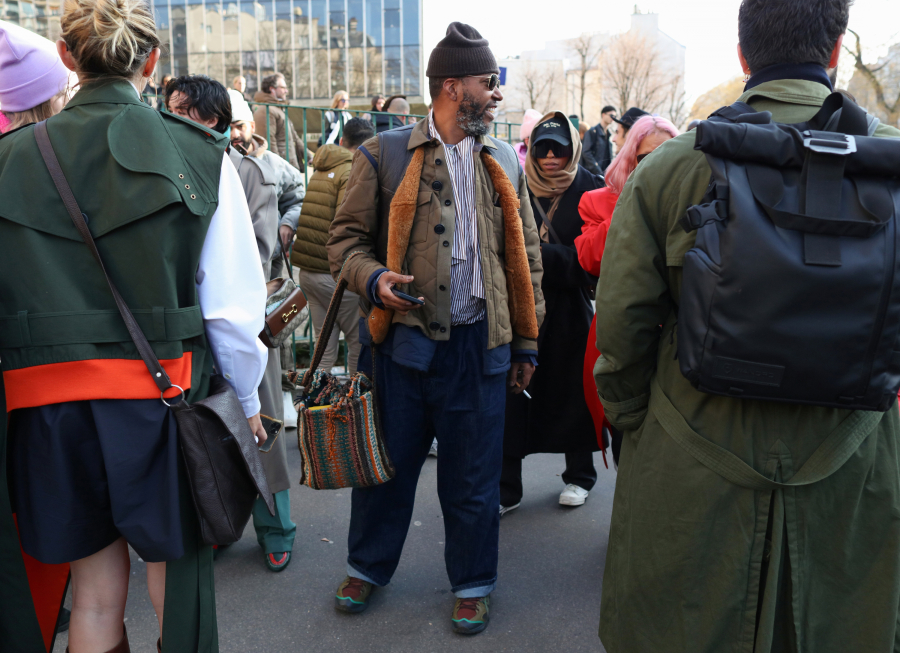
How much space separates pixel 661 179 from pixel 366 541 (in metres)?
1.90

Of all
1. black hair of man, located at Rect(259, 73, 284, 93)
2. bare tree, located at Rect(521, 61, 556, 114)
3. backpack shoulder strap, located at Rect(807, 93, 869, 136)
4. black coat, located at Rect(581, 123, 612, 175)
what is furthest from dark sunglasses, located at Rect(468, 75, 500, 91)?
bare tree, located at Rect(521, 61, 556, 114)

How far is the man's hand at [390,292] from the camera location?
2.47m

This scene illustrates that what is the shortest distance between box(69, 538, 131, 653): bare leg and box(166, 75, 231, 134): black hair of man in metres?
1.95

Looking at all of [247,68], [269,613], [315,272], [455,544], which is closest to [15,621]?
[269,613]

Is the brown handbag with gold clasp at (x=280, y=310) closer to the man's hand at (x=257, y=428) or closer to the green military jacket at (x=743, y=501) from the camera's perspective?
the man's hand at (x=257, y=428)

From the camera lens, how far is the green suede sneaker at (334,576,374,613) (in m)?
2.84

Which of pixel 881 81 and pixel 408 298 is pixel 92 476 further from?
pixel 881 81

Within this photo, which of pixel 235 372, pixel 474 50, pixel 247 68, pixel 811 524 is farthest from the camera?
pixel 247 68

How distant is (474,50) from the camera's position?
2.61 meters

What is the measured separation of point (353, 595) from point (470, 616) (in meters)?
0.49

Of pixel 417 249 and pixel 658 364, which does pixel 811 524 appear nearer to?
pixel 658 364

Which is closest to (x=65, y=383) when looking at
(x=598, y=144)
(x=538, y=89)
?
(x=598, y=144)

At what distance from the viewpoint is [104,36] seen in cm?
170

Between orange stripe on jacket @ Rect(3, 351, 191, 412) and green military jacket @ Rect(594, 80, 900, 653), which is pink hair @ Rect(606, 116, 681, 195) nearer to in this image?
green military jacket @ Rect(594, 80, 900, 653)
